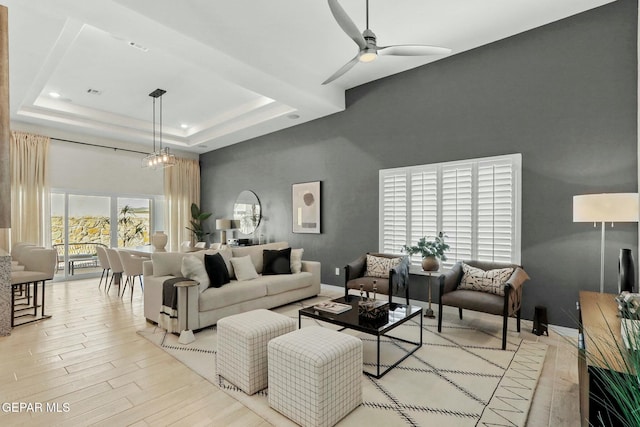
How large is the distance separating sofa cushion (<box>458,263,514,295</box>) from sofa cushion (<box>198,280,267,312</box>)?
251cm

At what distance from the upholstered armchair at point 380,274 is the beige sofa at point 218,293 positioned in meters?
0.79

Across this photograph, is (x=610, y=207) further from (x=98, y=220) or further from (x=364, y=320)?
(x=98, y=220)

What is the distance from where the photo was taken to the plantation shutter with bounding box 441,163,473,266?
4.22 metres

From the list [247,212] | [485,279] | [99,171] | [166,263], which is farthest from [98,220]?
[485,279]

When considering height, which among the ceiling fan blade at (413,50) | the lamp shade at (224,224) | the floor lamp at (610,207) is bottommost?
the lamp shade at (224,224)

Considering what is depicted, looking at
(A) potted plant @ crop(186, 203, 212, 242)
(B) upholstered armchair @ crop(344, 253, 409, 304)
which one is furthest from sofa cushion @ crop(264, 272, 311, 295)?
(A) potted plant @ crop(186, 203, 212, 242)

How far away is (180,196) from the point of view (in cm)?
846

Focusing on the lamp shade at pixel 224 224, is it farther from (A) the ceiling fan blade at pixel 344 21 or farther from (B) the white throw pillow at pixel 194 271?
(A) the ceiling fan blade at pixel 344 21

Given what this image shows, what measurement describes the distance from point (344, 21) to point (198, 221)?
23.6 feet

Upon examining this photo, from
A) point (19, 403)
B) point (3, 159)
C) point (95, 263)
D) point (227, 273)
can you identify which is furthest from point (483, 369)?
point (95, 263)

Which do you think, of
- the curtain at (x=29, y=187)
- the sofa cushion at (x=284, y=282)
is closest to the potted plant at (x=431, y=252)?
the sofa cushion at (x=284, y=282)

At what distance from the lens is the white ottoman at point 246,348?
7.73ft

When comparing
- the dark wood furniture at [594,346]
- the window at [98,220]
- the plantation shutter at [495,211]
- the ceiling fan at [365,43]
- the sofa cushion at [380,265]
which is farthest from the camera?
the window at [98,220]

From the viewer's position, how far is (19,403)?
2.25 metres
